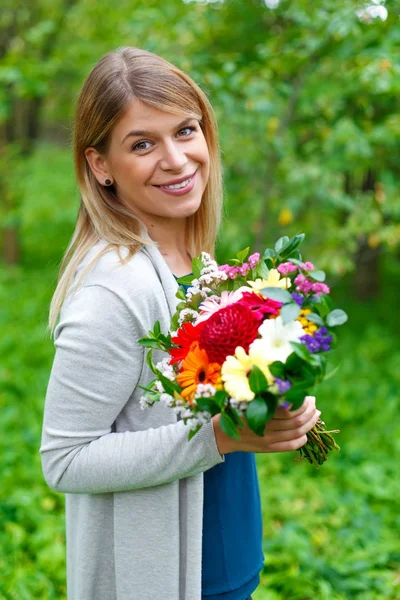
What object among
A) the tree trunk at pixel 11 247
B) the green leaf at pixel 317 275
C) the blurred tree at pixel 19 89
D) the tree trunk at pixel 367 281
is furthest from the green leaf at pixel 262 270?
the tree trunk at pixel 11 247

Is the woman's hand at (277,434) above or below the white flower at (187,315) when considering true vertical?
Result: below

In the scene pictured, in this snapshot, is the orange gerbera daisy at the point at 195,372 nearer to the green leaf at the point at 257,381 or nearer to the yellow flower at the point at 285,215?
the green leaf at the point at 257,381

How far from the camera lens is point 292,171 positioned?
171 inches

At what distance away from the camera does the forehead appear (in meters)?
1.58

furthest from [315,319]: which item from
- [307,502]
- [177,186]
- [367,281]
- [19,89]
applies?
[367,281]

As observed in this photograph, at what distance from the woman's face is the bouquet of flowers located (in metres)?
0.33

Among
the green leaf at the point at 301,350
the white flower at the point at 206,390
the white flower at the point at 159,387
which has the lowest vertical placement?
the white flower at the point at 159,387

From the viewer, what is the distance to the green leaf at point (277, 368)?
3.68 feet

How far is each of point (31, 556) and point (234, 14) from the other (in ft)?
12.5

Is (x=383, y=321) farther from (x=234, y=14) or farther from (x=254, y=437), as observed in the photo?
(x=254, y=437)

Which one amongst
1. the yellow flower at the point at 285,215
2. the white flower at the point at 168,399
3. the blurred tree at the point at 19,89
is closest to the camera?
the white flower at the point at 168,399

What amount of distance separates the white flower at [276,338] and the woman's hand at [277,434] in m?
0.17

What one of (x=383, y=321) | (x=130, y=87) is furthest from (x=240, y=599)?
(x=383, y=321)

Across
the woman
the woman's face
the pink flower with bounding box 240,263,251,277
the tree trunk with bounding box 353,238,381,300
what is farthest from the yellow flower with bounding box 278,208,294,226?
the tree trunk with bounding box 353,238,381,300
